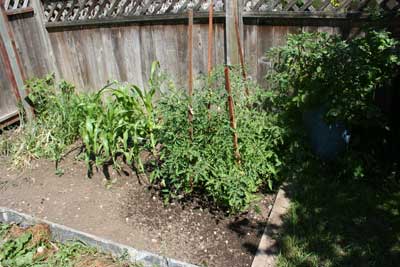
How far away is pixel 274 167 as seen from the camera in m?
3.12

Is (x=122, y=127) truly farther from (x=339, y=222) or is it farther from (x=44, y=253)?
(x=339, y=222)

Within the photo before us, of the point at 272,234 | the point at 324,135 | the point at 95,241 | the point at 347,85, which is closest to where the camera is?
the point at 272,234

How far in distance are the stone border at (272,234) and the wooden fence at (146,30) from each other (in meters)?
1.40

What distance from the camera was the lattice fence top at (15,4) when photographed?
455cm

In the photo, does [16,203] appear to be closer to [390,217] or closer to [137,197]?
[137,197]

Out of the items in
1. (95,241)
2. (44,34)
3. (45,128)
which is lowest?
(95,241)

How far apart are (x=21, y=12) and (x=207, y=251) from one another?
4052 mm

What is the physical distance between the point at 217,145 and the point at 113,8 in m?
2.60

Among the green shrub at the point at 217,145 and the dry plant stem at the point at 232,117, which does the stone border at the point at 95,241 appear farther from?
the dry plant stem at the point at 232,117

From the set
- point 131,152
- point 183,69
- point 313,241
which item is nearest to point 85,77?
point 183,69

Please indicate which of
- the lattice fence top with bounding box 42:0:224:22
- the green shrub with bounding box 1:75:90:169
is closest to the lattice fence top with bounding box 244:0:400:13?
the lattice fence top with bounding box 42:0:224:22

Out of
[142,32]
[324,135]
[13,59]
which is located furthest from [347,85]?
[13,59]

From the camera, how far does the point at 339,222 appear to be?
273 centimetres

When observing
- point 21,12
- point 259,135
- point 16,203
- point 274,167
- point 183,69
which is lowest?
point 16,203
